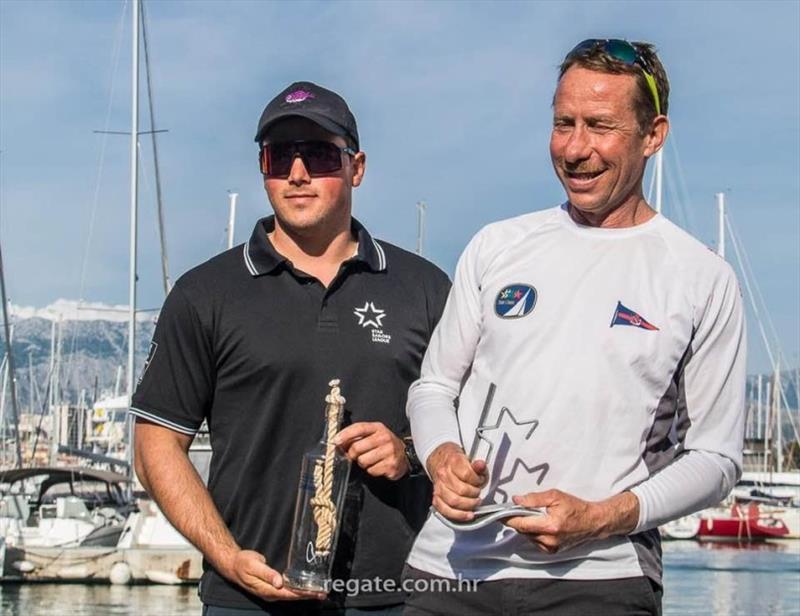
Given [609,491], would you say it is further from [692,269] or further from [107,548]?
[107,548]

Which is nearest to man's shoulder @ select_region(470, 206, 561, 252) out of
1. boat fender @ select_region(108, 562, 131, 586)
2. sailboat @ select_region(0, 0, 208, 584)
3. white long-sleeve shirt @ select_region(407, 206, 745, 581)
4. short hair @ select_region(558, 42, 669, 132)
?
white long-sleeve shirt @ select_region(407, 206, 745, 581)

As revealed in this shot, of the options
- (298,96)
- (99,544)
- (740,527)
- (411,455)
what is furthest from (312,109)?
(740,527)

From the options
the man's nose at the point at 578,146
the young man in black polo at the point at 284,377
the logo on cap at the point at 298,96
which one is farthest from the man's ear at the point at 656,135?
the logo on cap at the point at 298,96

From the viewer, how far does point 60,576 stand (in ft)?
105

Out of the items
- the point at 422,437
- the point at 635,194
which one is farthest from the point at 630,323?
the point at 422,437

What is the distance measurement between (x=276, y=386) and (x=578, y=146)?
130cm

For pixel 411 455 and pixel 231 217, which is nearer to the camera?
pixel 411 455

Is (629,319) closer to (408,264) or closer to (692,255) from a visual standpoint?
(692,255)

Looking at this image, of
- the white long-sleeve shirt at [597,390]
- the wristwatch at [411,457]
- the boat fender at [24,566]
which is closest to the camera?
the white long-sleeve shirt at [597,390]

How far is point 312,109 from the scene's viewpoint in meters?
4.51

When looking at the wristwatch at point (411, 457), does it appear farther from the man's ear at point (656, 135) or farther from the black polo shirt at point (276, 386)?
the man's ear at point (656, 135)

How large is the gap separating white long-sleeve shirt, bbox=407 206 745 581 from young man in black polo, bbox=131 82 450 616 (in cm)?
65

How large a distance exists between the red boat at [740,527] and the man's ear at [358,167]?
52424 millimetres

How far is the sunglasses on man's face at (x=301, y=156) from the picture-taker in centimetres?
452
